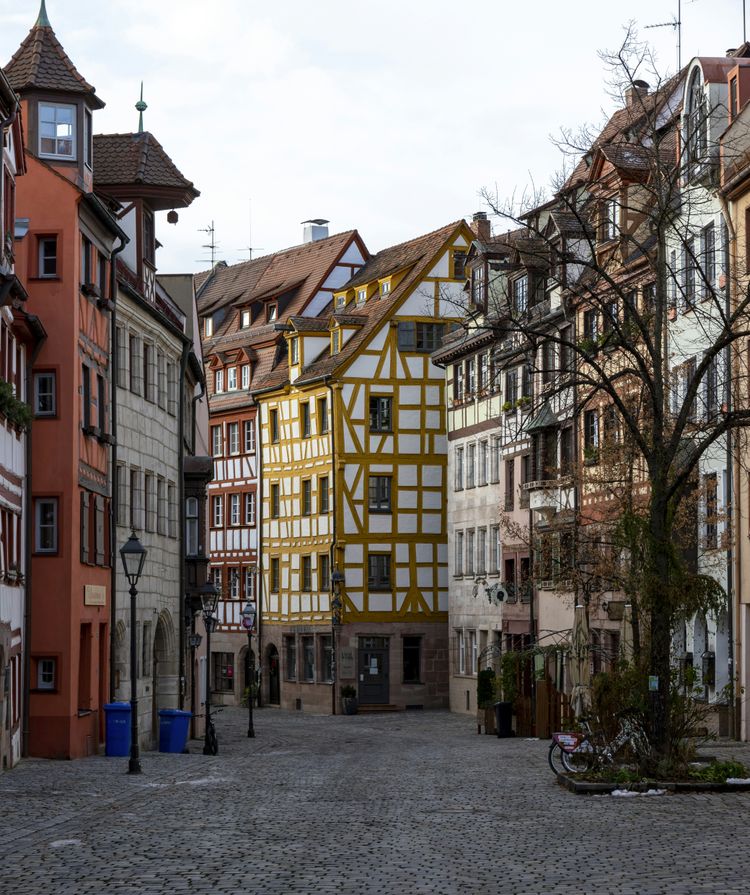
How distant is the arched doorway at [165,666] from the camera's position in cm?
4462

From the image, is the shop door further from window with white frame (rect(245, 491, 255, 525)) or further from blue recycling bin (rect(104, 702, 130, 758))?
blue recycling bin (rect(104, 702, 130, 758))

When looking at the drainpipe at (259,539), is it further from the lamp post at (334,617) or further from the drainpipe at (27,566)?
the drainpipe at (27,566)

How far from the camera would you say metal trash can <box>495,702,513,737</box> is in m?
43.5

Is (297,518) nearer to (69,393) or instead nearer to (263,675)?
(263,675)

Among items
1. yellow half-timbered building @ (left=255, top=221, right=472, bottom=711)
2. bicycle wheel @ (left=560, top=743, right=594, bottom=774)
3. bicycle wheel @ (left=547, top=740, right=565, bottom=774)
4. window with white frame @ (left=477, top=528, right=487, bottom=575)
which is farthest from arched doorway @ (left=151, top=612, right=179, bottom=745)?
bicycle wheel @ (left=560, top=743, right=594, bottom=774)

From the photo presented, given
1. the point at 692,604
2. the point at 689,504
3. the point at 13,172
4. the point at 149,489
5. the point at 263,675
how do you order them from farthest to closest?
the point at 263,675 < the point at 149,489 < the point at 689,504 < the point at 13,172 < the point at 692,604

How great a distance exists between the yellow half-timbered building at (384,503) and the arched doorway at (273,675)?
2821mm

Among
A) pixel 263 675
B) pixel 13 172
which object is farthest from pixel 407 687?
pixel 13 172

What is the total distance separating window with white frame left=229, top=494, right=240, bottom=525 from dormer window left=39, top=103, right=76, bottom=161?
39.4m

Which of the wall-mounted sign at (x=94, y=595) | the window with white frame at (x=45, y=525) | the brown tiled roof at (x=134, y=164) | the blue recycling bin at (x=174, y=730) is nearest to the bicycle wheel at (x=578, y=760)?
the window with white frame at (x=45, y=525)

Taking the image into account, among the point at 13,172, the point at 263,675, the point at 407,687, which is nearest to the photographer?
the point at 13,172

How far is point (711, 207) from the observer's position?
39188mm

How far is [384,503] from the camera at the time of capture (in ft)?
222

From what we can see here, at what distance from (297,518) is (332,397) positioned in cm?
560
